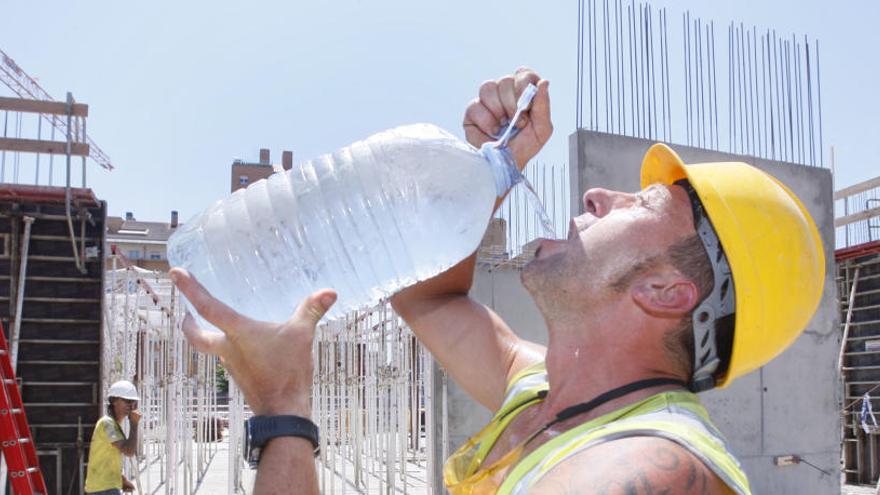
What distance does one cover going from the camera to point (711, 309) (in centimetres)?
178

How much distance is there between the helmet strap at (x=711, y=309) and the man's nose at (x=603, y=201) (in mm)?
184

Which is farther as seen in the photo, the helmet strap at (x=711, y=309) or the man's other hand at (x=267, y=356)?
the helmet strap at (x=711, y=309)

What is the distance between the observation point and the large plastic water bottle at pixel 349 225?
2539 mm

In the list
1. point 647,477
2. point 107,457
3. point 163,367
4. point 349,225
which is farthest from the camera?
point 163,367

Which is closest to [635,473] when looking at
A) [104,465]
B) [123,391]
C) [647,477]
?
[647,477]

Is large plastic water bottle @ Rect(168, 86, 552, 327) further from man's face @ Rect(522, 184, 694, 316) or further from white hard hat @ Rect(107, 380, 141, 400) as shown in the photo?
white hard hat @ Rect(107, 380, 141, 400)

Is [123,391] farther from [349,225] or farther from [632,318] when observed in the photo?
[632,318]

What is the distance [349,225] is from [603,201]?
3.51 feet

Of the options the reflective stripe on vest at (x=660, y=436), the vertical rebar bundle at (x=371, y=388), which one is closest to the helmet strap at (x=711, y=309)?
the reflective stripe on vest at (x=660, y=436)

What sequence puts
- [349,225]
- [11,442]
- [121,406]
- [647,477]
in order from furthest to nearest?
[121,406] < [11,442] < [349,225] < [647,477]

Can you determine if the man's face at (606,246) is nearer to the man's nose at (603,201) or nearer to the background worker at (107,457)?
the man's nose at (603,201)

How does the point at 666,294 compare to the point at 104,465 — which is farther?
the point at 104,465

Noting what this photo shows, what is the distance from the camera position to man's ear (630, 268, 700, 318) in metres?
1.74

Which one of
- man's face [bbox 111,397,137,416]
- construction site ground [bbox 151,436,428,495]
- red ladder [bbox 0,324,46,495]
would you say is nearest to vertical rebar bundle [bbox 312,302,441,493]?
construction site ground [bbox 151,436,428,495]
